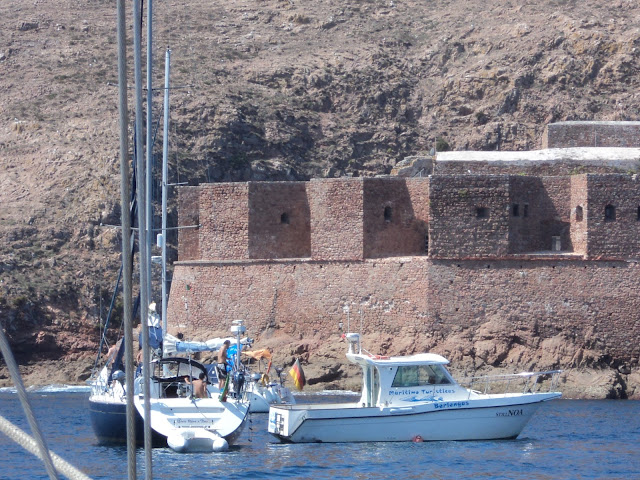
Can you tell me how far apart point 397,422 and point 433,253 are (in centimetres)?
1063

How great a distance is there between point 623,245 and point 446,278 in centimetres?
440

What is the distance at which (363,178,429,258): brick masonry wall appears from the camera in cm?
3903

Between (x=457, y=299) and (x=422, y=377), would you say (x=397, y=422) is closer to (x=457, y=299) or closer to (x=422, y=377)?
(x=422, y=377)

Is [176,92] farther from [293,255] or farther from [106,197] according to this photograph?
[293,255]

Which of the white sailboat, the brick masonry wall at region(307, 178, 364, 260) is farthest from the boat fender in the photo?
the brick masonry wall at region(307, 178, 364, 260)

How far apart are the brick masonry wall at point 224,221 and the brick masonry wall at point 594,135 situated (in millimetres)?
10348

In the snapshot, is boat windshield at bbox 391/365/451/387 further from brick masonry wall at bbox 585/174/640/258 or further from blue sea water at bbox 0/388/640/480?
brick masonry wall at bbox 585/174/640/258

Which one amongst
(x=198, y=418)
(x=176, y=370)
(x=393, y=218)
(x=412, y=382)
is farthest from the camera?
(x=393, y=218)

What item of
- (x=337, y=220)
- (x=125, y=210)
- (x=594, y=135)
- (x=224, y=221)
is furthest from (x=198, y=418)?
(x=594, y=135)

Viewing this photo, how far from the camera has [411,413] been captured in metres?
27.3

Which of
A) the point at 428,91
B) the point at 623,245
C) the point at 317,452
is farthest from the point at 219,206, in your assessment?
the point at 428,91

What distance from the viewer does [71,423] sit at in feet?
105

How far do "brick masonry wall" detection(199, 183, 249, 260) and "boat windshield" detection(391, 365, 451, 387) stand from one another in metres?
12.9

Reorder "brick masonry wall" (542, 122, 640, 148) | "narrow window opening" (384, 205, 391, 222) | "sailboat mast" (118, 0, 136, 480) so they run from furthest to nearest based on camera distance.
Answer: "brick masonry wall" (542, 122, 640, 148) < "narrow window opening" (384, 205, 391, 222) < "sailboat mast" (118, 0, 136, 480)
